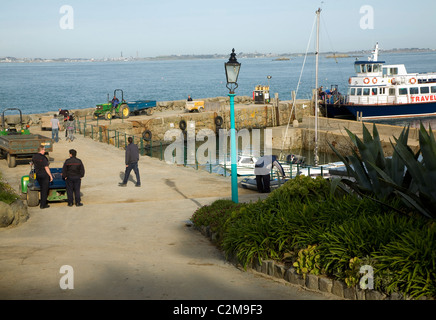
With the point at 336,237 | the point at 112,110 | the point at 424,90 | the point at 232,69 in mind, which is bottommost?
the point at 336,237

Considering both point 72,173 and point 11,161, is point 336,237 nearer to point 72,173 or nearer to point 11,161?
point 72,173

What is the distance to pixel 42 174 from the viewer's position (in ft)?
45.3

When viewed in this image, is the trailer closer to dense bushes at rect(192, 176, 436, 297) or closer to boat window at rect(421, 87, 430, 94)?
dense bushes at rect(192, 176, 436, 297)

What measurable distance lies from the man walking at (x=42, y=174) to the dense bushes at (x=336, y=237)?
5715 mm

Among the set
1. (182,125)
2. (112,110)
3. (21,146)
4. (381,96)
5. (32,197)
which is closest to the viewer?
(32,197)

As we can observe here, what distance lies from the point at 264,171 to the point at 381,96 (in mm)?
34166

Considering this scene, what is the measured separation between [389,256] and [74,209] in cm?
926

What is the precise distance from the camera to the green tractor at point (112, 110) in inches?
1432

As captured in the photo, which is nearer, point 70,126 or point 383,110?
point 70,126

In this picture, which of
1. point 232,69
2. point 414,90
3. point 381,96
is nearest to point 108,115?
point 381,96

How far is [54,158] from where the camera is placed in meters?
22.2

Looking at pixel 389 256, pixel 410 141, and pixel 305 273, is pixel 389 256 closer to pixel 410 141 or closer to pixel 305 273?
pixel 305 273

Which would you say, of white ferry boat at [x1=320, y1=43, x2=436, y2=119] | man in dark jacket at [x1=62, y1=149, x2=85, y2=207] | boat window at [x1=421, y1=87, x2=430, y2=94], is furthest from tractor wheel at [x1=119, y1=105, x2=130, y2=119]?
boat window at [x1=421, y1=87, x2=430, y2=94]

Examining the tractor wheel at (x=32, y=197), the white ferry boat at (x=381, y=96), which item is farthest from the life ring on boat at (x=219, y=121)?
the tractor wheel at (x=32, y=197)
